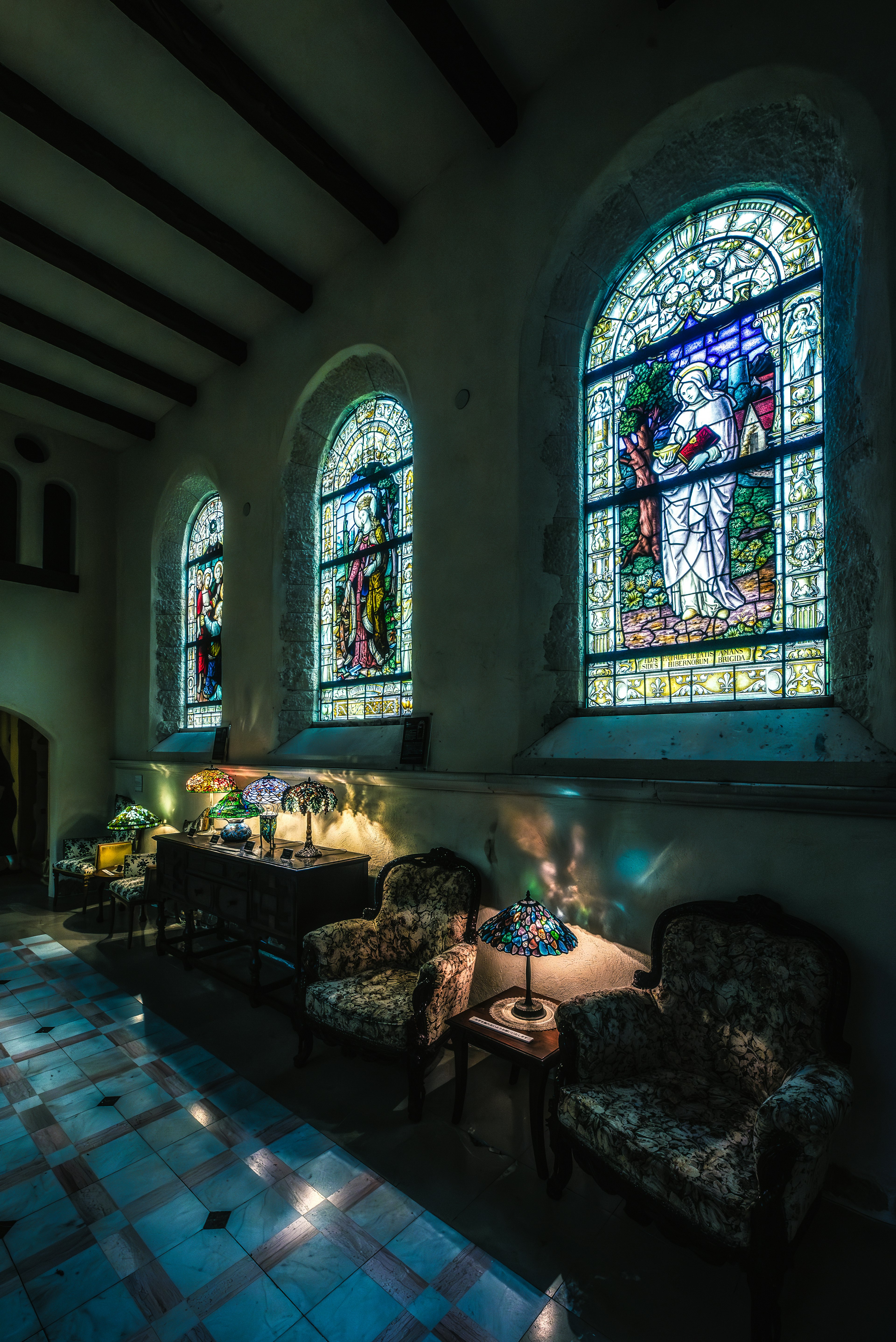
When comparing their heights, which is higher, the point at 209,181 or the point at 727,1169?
the point at 209,181

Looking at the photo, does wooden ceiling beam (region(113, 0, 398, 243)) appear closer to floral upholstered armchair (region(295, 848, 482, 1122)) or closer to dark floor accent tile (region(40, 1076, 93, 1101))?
floral upholstered armchair (region(295, 848, 482, 1122))

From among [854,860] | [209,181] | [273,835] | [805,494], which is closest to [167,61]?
[209,181]

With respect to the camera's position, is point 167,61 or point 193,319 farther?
point 193,319

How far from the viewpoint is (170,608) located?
25.7 feet

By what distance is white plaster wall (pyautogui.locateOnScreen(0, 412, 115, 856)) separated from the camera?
747 cm

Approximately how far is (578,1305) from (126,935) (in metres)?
5.26

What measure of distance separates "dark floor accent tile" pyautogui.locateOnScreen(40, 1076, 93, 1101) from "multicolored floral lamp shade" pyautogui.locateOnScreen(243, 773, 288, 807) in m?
1.89

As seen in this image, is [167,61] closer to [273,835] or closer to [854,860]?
[273,835]

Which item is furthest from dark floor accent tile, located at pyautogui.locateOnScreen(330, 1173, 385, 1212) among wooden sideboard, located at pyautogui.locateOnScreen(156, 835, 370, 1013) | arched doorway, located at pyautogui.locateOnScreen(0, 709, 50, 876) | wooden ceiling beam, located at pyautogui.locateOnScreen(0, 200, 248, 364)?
arched doorway, located at pyautogui.locateOnScreen(0, 709, 50, 876)

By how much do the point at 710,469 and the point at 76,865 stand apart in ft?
23.3

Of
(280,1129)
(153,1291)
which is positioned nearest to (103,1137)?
(280,1129)

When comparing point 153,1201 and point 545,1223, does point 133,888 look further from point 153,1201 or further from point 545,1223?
point 545,1223

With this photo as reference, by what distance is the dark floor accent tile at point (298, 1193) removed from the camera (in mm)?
2457

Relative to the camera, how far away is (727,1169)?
2014mm
